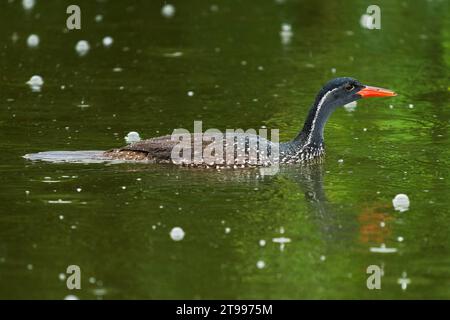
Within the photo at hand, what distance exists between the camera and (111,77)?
19.0m

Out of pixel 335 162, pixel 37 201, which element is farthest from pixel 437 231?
pixel 37 201

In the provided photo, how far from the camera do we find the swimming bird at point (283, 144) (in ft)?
45.3

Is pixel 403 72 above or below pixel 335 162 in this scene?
above

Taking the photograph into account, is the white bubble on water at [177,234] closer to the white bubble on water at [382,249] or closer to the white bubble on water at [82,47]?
the white bubble on water at [382,249]

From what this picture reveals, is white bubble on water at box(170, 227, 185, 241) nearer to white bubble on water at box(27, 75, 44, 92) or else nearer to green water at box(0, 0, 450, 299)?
green water at box(0, 0, 450, 299)

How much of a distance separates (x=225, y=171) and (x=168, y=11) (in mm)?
10718

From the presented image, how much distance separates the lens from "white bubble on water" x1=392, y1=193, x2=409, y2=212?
1216 centimetres

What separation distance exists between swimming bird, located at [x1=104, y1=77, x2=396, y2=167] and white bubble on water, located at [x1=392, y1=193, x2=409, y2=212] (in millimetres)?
Answer: 2134

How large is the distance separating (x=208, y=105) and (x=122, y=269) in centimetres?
733

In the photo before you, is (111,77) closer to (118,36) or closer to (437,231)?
(118,36)

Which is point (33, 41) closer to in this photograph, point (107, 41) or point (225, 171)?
point (107, 41)

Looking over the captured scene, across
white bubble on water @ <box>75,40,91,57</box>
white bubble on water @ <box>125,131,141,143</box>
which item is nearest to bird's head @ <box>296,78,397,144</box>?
white bubble on water @ <box>125,131,141,143</box>

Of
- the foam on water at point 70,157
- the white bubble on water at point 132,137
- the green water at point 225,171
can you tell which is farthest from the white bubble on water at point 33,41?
the foam on water at point 70,157
